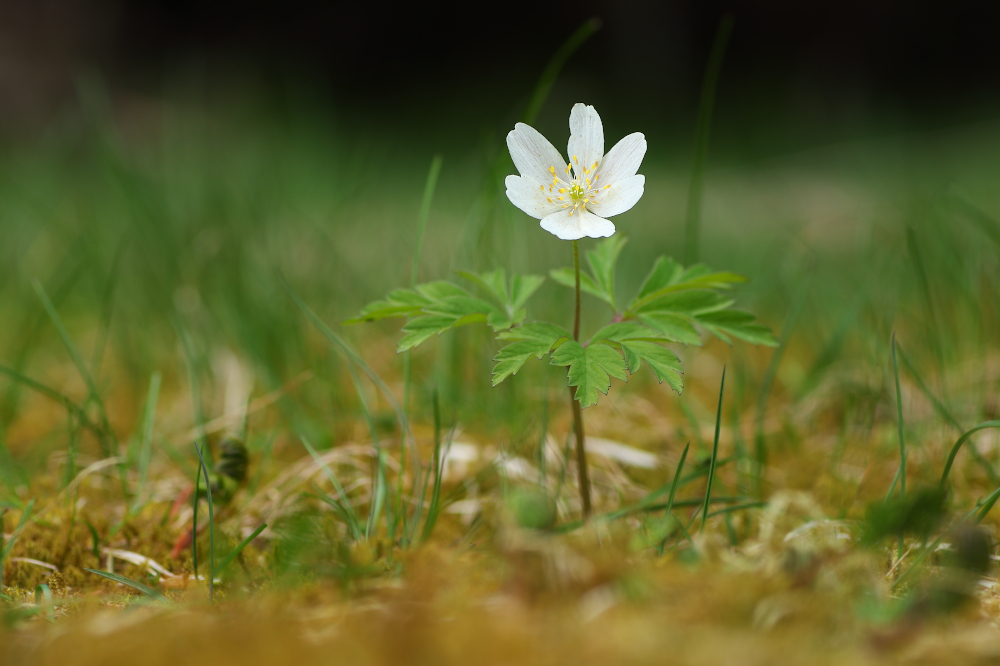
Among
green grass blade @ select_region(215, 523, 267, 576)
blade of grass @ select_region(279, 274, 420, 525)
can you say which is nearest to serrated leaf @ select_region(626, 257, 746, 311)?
blade of grass @ select_region(279, 274, 420, 525)

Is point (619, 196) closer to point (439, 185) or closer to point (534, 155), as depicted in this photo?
point (534, 155)

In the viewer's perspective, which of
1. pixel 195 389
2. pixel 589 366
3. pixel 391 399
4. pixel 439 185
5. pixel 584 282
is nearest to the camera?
pixel 589 366

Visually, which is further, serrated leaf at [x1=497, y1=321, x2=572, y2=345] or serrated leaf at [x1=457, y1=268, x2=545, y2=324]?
serrated leaf at [x1=457, y1=268, x2=545, y2=324]

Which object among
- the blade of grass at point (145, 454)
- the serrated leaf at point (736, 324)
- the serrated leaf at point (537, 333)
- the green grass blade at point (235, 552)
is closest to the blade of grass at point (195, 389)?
the blade of grass at point (145, 454)

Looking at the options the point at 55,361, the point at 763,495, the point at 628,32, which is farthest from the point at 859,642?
the point at 628,32

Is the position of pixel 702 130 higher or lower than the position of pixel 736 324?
higher

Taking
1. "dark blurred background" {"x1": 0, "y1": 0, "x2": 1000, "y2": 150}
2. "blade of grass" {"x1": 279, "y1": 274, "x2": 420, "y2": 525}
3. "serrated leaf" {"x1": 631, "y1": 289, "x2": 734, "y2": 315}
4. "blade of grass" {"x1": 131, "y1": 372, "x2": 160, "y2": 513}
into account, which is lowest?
"blade of grass" {"x1": 131, "y1": 372, "x2": 160, "y2": 513}

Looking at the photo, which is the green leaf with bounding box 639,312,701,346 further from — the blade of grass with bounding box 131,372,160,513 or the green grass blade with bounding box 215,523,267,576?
the blade of grass with bounding box 131,372,160,513

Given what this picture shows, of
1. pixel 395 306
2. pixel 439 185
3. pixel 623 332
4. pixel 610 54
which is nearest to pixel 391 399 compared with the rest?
pixel 395 306
